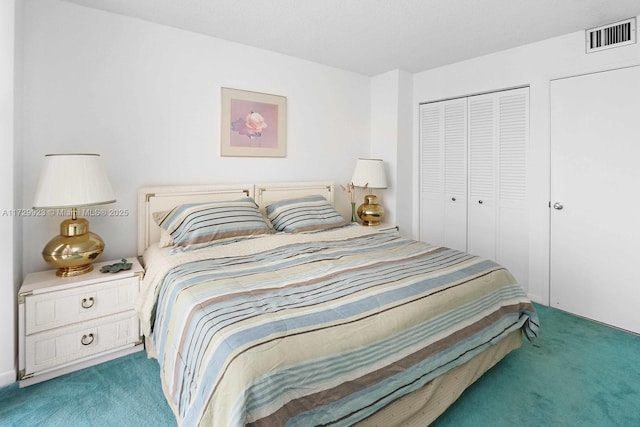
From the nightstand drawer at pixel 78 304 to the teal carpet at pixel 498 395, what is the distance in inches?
13.5

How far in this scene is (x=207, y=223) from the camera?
8.27 ft

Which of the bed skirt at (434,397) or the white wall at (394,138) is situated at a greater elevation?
the white wall at (394,138)

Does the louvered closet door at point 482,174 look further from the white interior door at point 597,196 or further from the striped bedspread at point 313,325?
the striped bedspread at point 313,325

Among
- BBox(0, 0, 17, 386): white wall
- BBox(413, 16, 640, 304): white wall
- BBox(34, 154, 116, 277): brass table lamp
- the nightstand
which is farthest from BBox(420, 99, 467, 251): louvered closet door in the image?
BBox(0, 0, 17, 386): white wall

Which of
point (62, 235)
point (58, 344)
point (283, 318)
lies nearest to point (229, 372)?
point (283, 318)

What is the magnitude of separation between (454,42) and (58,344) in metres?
3.81

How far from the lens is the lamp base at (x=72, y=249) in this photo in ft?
6.97

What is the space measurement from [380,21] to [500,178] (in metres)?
1.93

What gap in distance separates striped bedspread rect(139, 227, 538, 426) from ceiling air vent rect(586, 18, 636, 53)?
2.10 m

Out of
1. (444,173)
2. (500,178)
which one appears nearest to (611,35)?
(500,178)

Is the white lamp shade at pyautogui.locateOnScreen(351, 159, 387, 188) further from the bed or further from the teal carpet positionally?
the teal carpet

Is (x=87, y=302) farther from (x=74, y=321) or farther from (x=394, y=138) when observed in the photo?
(x=394, y=138)

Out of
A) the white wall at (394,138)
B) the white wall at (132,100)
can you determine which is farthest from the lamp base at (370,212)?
the white wall at (132,100)

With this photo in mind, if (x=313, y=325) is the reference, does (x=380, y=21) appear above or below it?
above
